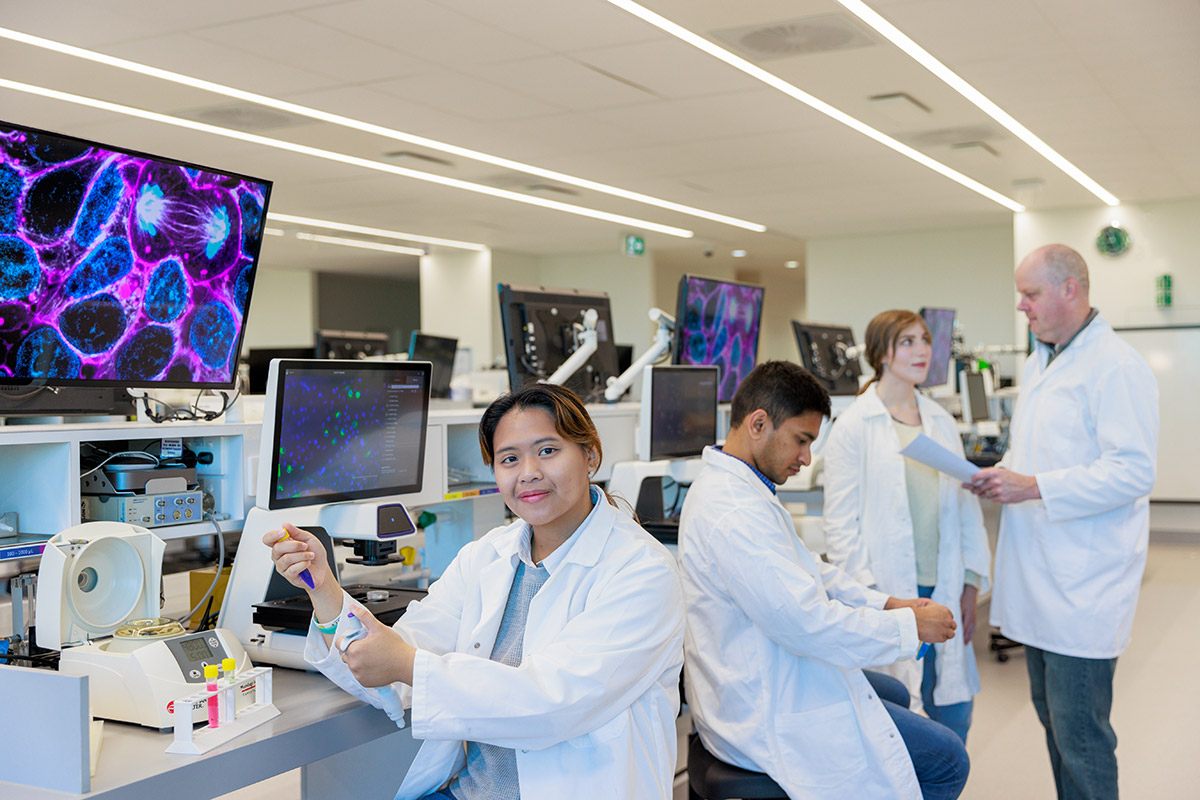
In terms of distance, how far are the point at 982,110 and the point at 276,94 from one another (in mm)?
3892

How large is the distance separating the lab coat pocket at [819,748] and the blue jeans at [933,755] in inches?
8.4

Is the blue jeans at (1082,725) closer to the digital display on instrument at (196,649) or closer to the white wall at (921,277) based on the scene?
the digital display on instrument at (196,649)

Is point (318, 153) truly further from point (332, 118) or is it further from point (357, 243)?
point (357, 243)

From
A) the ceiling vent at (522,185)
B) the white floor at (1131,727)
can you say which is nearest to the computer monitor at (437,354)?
the ceiling vent at (522,185)

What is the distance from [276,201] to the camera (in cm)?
890

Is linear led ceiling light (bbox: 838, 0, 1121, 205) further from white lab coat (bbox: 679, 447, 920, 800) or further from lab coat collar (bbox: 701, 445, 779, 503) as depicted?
white lab coat (bbox: 679, 447, 920, 800)

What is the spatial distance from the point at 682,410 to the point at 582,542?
5.80 feet

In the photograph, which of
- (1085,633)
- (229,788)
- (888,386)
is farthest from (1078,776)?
(229,788)

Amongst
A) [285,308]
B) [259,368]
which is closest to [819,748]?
[259,368]

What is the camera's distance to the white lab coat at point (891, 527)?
2930 mm

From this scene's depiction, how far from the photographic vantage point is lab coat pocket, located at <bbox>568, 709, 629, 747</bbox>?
1589 millimetres

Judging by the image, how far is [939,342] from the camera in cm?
604

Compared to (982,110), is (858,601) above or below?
below

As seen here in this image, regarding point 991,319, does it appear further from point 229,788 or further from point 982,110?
point 229,788
